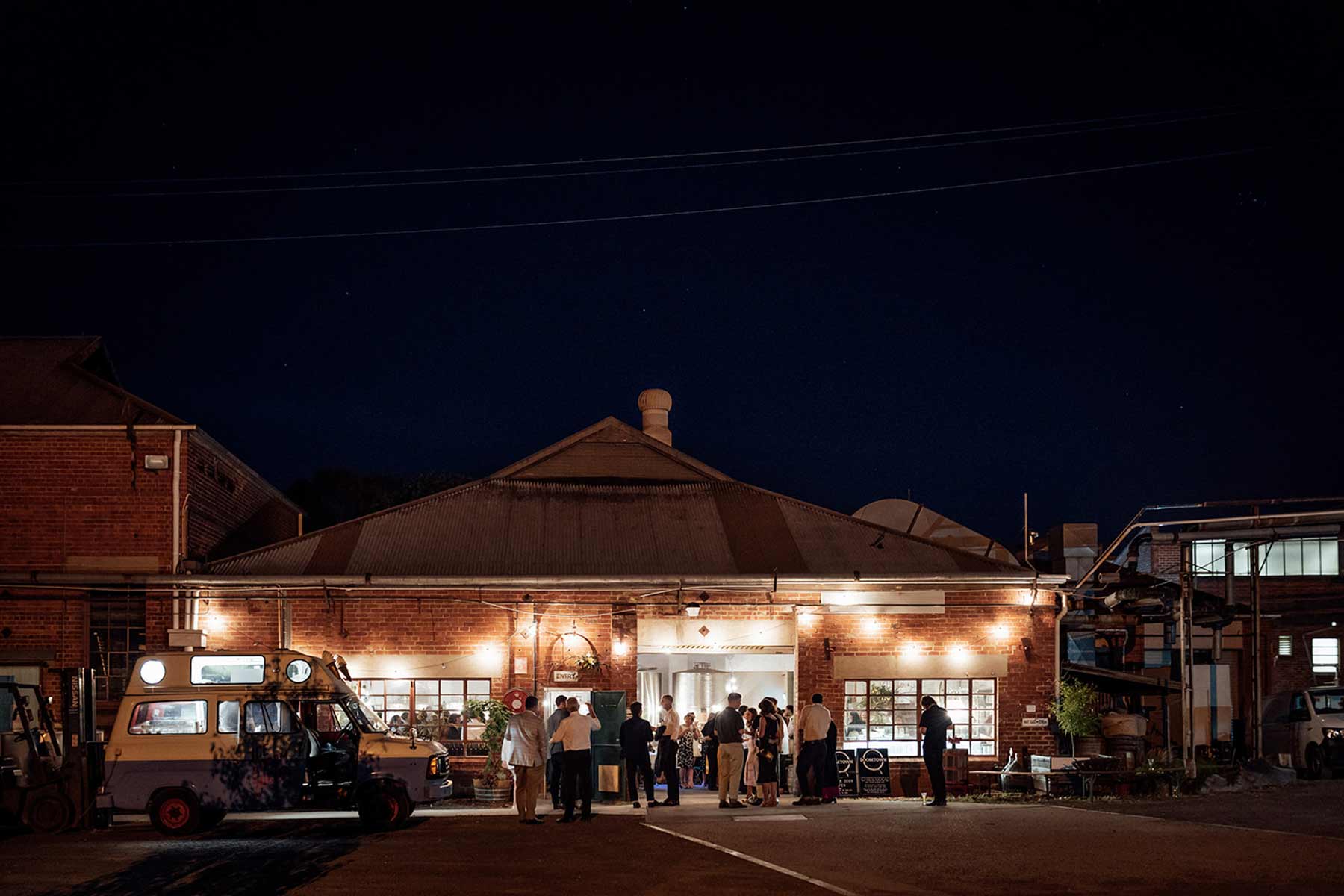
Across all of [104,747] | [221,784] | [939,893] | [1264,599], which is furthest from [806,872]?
[1264,599]

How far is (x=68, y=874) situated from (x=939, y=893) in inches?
291

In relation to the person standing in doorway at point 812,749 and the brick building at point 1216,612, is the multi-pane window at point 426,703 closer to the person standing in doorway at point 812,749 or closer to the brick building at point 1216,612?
the person standing in doorway at point 812,749

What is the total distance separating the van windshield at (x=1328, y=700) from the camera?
2467 cm

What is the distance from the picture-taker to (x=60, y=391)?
2216 cm

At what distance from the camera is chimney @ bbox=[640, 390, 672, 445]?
2891 cm

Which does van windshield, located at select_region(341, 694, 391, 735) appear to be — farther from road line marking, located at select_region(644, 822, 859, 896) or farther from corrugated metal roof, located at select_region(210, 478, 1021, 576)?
corrugated metal roof, located at select_region(210, 478, 1021, 576)

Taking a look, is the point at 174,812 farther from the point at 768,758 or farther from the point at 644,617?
the point at 644,617

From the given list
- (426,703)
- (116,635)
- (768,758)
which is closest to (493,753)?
(426,703)

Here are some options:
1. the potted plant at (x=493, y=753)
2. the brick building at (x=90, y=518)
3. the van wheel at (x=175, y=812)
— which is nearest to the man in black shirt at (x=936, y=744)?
the potted plant at (x=493, y=753)

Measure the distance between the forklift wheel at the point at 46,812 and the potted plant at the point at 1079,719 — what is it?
44.9ft

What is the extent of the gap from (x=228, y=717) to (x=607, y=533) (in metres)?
7.80

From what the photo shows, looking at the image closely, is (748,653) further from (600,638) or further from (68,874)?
(68,874)

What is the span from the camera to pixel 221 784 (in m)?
15.3

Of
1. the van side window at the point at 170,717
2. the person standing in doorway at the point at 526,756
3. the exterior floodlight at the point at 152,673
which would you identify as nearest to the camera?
the van side window at the point at 170,717
